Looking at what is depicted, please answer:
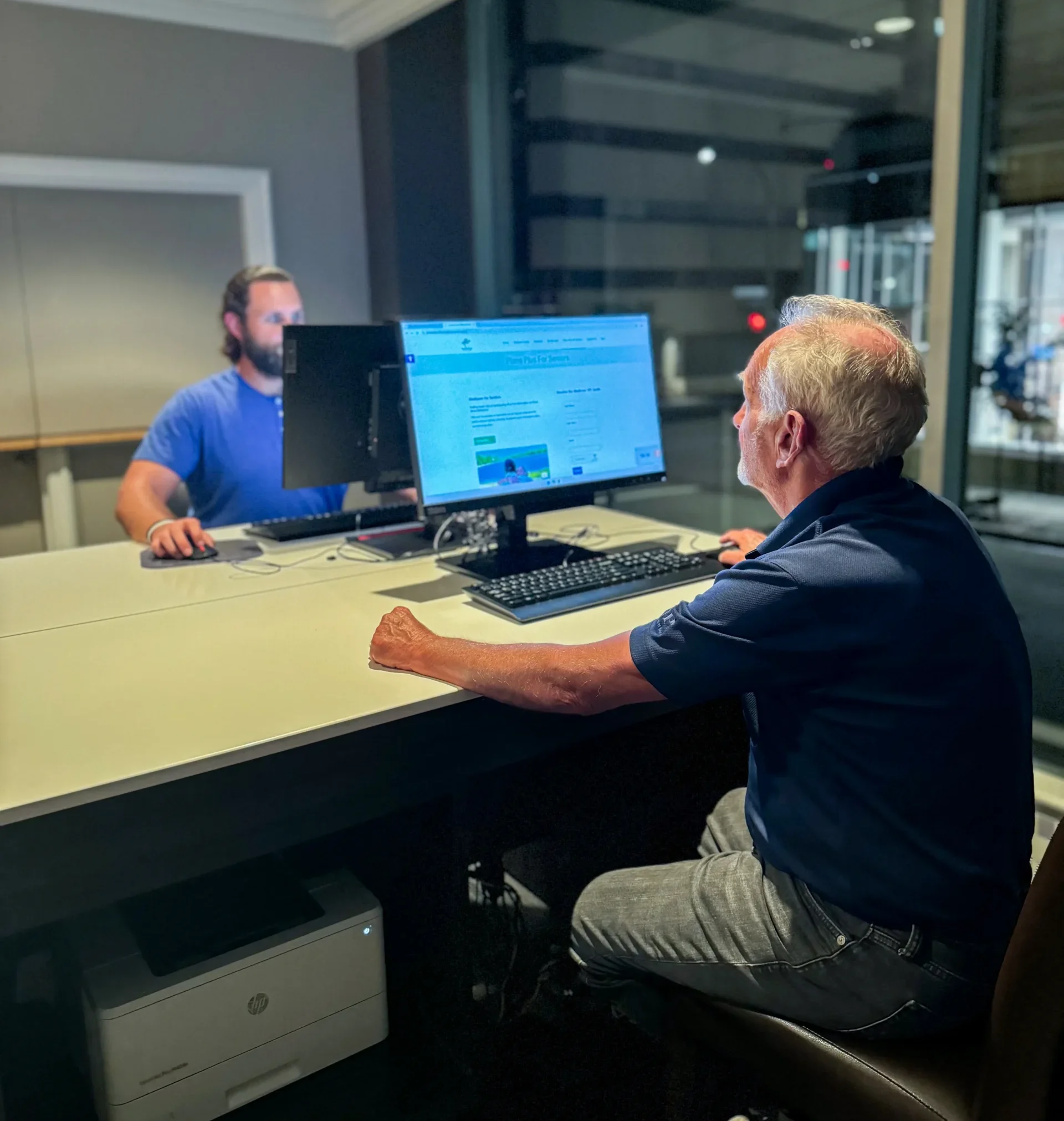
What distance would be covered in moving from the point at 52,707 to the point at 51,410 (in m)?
2.88

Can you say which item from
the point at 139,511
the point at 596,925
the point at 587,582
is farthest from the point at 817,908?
the point at 139,511

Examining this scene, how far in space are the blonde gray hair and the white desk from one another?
1.58 feet

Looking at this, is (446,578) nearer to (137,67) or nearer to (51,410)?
(51,410)

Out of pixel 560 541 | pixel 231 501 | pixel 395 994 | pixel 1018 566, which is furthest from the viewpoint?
pixel 231 501

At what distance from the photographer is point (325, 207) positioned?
429cm

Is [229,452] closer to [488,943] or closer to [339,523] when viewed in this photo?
[339,523]

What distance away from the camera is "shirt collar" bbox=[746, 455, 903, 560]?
1.17 meters

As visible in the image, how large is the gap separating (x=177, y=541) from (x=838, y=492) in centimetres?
147

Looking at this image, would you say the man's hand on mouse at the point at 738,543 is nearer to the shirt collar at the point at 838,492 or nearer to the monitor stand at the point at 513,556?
the monitor stand at the point at 513,556

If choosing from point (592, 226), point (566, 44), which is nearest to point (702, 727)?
point (592, 226)

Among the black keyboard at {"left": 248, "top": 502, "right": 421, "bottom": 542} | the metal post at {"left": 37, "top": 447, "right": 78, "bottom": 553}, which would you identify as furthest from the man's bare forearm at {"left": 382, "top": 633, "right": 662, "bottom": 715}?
the metal post at {"left": 37, "top": 447, "right": 78, "bottom": 553}

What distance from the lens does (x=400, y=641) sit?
1387mm

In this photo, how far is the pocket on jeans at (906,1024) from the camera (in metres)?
1.07

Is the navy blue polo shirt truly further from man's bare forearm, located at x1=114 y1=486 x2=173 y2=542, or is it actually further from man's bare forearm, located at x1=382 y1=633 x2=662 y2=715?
man's bare forearm, located at x1=114 y1=486 x2=173 y2=542
